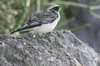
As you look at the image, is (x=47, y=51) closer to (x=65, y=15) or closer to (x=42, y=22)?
(x=42, y=22)

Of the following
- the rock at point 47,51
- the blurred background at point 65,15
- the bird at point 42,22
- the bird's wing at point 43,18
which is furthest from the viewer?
the blurred background at point 65,15

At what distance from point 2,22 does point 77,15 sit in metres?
3.03

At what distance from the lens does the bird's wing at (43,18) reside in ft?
21.6

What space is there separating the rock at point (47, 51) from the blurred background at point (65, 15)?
299cm

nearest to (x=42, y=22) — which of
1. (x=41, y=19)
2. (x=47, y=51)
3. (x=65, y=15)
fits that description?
(x=41, y=19)

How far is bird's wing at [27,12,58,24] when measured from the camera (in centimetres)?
658

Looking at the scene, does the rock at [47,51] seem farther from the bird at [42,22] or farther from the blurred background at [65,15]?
the blurred background at [65,15]

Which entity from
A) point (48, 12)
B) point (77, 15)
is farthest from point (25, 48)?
point (77, 15)

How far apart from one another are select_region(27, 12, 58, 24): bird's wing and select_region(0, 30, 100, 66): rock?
1.54ft

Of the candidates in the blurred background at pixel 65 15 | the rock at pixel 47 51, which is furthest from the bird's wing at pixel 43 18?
the blurred background at pixel 65 15

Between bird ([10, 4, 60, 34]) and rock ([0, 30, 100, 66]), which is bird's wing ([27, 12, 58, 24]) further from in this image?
rock ([0, 30, 100, 66])

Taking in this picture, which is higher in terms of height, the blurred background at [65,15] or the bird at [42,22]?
the bird at [42,22]

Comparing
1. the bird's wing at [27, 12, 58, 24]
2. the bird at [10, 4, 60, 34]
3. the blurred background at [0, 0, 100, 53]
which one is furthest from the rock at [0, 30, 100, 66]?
the blurred background at [0, 0, 100, 53]

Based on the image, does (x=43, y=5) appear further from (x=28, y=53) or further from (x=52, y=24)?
(x=28, y=53)
